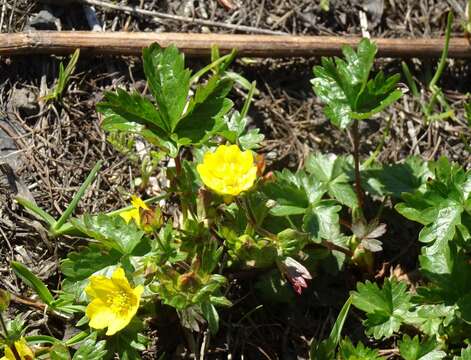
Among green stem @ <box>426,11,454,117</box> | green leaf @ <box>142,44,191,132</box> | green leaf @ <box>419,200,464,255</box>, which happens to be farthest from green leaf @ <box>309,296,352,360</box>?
green stem @ <box>426,11,454,117</box>

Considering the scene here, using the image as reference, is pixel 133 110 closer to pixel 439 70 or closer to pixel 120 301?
pixel 120 301

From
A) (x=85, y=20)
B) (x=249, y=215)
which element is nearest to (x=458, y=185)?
(x=249, y=215)

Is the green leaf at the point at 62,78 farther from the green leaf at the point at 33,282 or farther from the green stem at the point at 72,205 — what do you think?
the green leaf at the point at 33,282

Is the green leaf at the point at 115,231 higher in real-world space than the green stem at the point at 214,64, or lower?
lower

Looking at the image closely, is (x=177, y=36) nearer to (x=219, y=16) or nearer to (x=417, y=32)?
(x=219, y=16)

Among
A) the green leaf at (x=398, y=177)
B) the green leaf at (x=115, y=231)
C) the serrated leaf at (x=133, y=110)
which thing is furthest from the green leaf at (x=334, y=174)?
the green leaf at (x=115, y=231)

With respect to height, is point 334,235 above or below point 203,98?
below
